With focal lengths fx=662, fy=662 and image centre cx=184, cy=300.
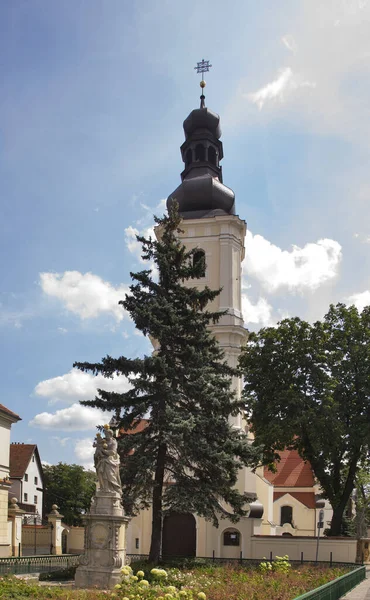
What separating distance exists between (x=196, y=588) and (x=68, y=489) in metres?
51.5

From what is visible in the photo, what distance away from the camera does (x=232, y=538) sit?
34406 mm

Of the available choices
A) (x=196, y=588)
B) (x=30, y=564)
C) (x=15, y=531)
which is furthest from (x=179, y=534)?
(x=196, y=588)

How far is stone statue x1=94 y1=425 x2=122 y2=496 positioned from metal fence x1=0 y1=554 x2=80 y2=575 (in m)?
5.02

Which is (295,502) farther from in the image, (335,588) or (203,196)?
(335,588)

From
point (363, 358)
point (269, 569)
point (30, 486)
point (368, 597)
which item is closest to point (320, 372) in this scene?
point (363, 358)

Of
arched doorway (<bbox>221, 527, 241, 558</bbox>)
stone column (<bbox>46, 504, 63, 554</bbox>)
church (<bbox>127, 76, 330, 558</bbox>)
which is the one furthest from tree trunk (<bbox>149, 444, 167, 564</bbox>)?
arched doorway (<bbox>221, 527, 241, 558</bbox>)

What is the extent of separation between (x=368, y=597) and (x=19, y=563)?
1166 cm

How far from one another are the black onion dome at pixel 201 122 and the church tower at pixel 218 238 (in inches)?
107

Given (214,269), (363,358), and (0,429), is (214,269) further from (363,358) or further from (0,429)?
(0,429)

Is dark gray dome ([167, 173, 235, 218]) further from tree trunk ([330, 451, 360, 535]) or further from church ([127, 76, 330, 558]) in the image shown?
tree trunk ([330, 451, 360, 535])

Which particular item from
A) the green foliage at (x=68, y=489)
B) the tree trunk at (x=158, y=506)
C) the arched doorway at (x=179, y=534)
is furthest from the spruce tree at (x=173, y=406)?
the green foliage at (x=68, y=489)

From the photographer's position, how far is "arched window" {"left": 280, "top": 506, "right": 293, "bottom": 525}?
184ft

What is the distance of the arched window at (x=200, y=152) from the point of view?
44031 mm

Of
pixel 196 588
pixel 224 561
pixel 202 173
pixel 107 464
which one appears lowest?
pixel 224 561
